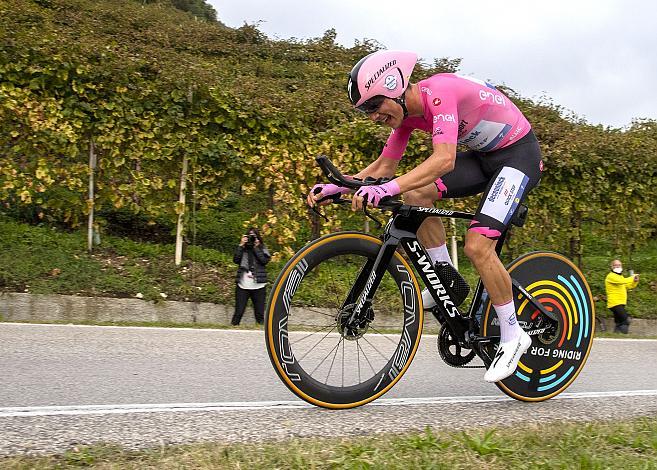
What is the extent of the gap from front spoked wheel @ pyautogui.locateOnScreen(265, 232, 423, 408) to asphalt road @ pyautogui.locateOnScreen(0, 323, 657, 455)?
0.48 ft

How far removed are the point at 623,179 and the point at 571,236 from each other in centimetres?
156

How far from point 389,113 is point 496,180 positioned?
0.82 m

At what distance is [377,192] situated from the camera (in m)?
3.73

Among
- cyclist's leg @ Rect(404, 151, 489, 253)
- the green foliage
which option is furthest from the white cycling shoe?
the green foliage

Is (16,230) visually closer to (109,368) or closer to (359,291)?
(109,368)

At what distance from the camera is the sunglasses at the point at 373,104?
391 cm

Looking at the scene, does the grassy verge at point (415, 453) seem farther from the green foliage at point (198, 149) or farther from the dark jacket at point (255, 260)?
the green foliage at point (198, 149)

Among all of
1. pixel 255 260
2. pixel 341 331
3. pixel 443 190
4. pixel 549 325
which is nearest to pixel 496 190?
pixel 443 190

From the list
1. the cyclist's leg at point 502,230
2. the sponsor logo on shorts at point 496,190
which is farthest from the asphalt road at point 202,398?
the sponsor logo on shorts at point 496,190

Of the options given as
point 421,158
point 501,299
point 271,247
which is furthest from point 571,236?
point 501,299

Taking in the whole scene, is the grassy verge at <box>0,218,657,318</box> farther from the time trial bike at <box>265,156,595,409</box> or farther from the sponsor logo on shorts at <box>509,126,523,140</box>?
the sponsor logo on shorts at <box>509,126,523,140</box>

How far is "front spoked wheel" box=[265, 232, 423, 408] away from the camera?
150 inches

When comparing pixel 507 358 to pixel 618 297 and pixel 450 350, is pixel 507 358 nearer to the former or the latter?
pixel 450 350

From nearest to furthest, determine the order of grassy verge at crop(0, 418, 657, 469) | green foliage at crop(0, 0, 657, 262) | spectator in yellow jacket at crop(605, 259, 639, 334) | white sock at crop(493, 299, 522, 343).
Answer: grassy verge at crop(0, 418, 657, 469) → white sock at crop(493, 299, 522, 343) → green foliage at crop(0, 0, 657, 262) → spectator in yellow jacket at crop(605, 259, 639, 334)
